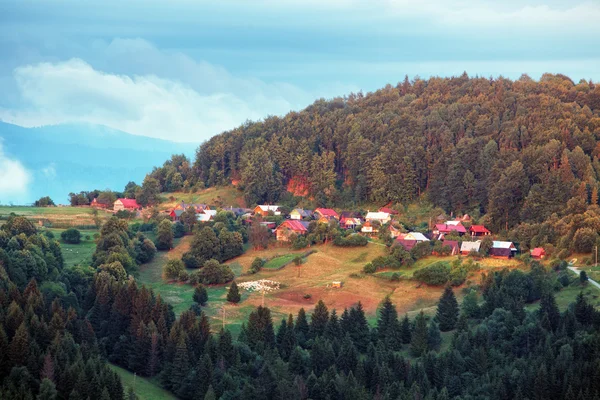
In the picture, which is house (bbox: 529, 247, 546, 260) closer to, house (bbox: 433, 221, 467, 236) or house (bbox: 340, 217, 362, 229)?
house (bbox: 433, 221, 467, 236)

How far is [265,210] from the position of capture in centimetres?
8769

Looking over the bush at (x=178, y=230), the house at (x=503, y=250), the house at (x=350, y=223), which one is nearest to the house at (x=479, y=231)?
the house at (x=503, y=250)

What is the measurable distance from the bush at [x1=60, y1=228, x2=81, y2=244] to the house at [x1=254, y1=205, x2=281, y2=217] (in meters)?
20.3

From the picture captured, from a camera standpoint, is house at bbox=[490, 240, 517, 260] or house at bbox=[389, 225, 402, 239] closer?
house at bbox=[490, 240, 517, 260]

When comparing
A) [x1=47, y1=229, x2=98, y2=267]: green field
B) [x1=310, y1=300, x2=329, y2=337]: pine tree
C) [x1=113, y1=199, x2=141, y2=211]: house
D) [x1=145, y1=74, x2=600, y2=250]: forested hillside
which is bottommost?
[x1=310, y1=300, x2=329, y2=337]: pine tree

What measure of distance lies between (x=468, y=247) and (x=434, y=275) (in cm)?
814

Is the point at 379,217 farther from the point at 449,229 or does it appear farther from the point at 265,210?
the point at 265,210

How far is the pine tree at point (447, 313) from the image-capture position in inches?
1970

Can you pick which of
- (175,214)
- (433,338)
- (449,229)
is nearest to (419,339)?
(433,338)

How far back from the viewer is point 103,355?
1809 inches

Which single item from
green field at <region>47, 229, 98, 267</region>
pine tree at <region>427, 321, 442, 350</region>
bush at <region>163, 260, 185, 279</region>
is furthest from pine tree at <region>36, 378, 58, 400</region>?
bush at <region>163, 260, 185, 279</region>

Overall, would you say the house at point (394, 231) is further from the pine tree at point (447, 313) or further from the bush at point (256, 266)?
the pine tree at point (447, 313)

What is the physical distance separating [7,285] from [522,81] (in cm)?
7560

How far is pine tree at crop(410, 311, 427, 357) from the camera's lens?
46125 millimetres
